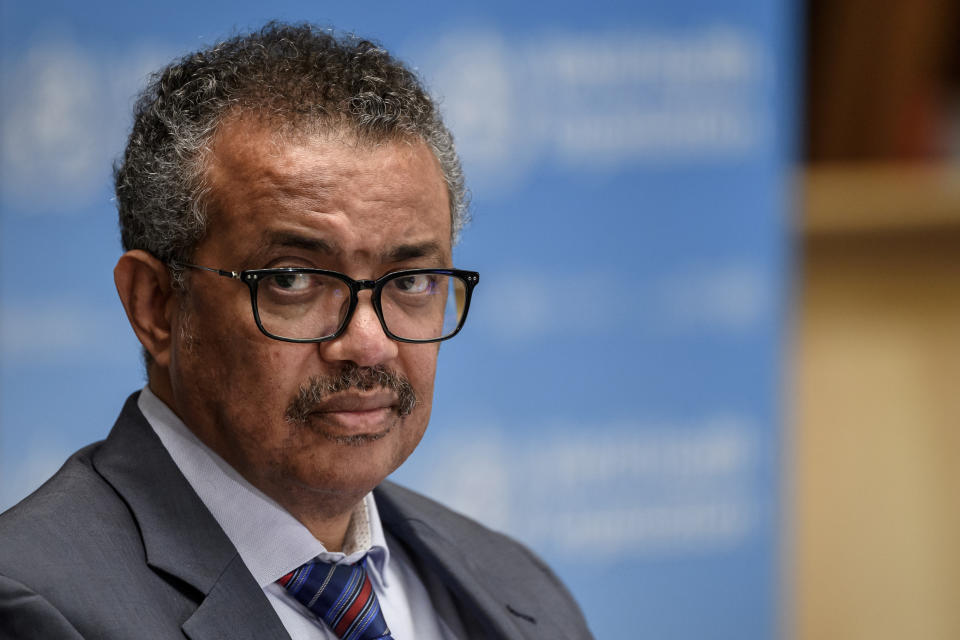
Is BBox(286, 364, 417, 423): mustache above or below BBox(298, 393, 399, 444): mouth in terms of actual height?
above

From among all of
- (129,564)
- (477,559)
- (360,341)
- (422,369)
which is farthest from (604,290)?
(129,564)

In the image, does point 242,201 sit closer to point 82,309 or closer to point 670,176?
point 82,309

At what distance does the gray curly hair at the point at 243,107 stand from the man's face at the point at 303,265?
2 cm

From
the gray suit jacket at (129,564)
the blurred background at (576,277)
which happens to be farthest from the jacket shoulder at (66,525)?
the blurred background at (576,277)

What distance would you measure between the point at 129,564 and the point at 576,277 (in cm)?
181

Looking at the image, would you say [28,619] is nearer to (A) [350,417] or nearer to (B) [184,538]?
(B) [184,538]

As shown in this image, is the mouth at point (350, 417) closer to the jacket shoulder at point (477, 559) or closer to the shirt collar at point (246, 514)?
the shirt collar at point (246, 514)

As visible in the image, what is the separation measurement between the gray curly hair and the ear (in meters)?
0.02

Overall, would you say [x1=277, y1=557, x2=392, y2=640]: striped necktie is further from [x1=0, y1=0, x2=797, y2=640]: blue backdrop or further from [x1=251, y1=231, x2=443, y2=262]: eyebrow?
→ [x1=0, y1=0, x2=797, y2=640]: blue backdrop

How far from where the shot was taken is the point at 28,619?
1054 millimetres

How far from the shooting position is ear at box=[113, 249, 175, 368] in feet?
4.35

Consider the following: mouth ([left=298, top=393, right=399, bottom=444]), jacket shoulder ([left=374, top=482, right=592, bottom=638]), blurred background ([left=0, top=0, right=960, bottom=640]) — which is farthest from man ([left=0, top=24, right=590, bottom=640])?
blurred background ([left=0, top=0, right=960, bottom=640])

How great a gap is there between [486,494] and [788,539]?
A: 93 cm

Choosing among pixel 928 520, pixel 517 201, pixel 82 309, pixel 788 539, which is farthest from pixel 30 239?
pixel 928 520
